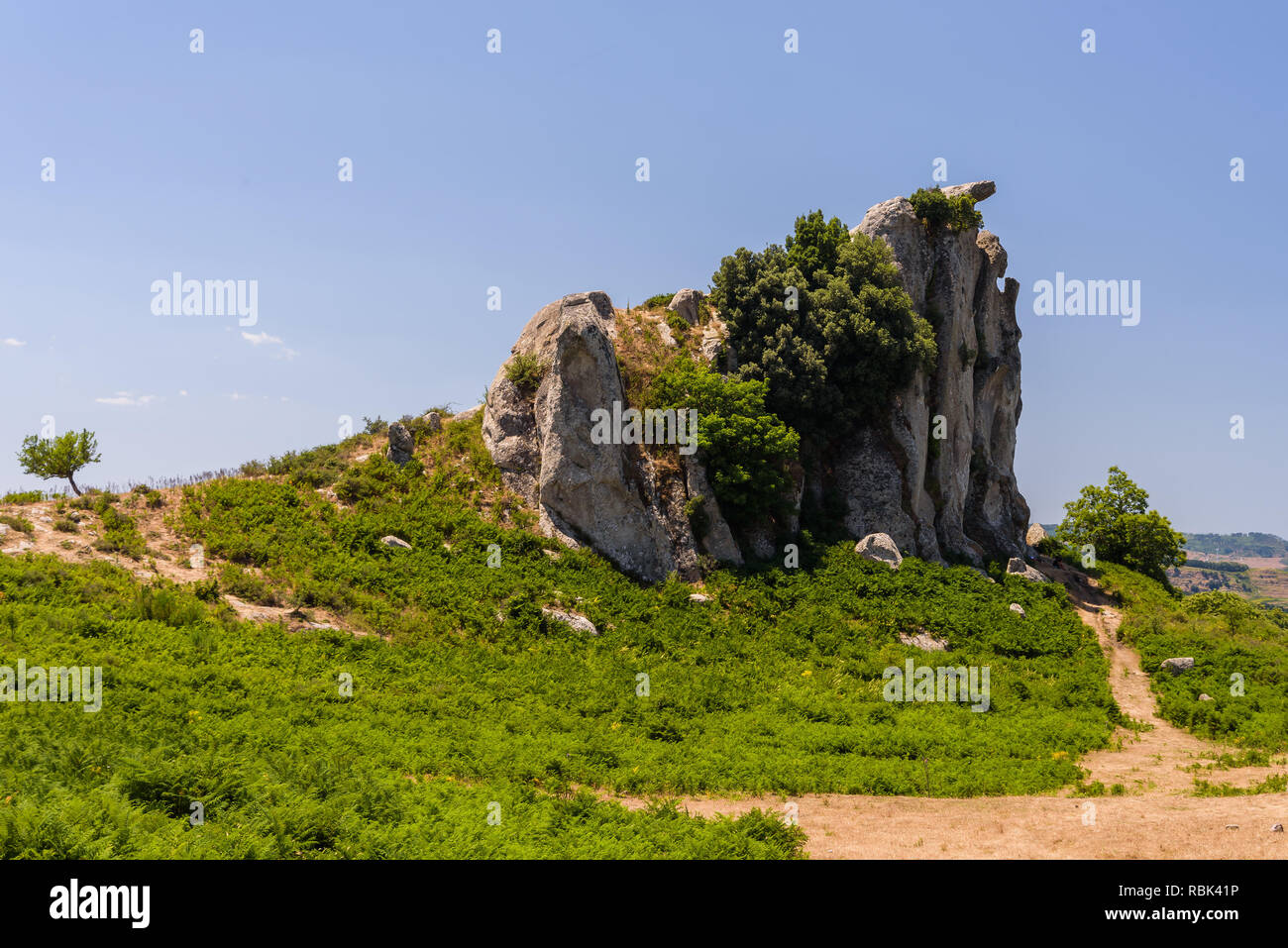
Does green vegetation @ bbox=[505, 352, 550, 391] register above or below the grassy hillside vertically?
above

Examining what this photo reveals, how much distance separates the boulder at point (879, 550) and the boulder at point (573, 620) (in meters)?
14.0

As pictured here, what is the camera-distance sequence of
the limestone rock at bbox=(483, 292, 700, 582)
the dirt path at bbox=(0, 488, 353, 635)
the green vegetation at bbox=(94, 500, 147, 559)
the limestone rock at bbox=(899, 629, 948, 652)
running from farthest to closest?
the limestone rock at bbox=(483, 292, 700, 582), the limestone rock at bbox=(899, 629, 948, 652), the green vegetation at bbox=(94, 500, 147, 559), the dirt path at bbox=(0, 488, 353, 635)

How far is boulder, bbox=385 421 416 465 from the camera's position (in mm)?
32903

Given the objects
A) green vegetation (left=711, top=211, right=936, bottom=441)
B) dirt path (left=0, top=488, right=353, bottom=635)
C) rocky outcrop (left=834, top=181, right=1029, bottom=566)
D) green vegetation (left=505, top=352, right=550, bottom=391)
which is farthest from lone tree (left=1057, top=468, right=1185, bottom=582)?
dirt path (left=0, top=488, right=353, bottom=635)

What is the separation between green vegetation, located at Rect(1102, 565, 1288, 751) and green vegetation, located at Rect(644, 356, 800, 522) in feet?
53.2

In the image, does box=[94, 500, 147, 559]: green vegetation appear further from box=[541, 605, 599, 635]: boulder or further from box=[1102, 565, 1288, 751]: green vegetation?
box=[1102, 565, 1288, 751]: green vegetation

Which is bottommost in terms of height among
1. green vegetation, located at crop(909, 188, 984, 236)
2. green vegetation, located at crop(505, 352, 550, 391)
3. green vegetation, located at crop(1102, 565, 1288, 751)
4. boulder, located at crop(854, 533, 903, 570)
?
green vegetation, located at crop(1102, 565, 1288, 751)

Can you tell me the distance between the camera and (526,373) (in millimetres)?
33844

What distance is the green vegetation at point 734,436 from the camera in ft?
104

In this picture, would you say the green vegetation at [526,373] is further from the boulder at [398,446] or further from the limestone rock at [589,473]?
the boulder at [398,446]

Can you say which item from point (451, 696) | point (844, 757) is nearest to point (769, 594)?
point (844, 757)

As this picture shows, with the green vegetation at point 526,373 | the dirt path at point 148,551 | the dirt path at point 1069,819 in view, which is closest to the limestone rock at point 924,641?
the dirt path at point 1069,819
